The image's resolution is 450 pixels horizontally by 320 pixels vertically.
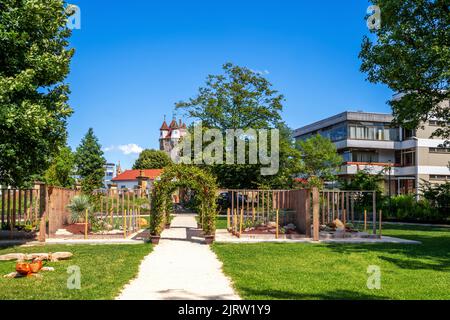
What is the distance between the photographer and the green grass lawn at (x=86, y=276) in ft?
27.2

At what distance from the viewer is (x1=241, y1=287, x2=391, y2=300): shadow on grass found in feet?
26.9

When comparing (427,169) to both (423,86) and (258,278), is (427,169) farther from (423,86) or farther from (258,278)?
(258,278)

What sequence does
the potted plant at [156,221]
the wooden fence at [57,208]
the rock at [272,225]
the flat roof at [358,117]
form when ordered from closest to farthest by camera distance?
the potted plant at [156,221]
the wooden fence at [57,208]
the rock at [272,225]
the flat roof at [358,117]

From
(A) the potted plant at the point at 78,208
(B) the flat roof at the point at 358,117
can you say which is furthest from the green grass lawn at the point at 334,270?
(B) the flat roof at the point at 358,117

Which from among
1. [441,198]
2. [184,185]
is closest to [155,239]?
[184,185]

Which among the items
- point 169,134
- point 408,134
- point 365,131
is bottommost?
point 408,134

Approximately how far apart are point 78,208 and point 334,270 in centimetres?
1441

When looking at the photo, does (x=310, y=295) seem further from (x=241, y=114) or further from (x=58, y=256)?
(x=241, y=114)

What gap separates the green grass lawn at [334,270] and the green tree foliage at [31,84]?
7030 mm

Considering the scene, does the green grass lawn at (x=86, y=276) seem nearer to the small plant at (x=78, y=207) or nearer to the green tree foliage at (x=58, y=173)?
the small plant at (x=78, y=207)

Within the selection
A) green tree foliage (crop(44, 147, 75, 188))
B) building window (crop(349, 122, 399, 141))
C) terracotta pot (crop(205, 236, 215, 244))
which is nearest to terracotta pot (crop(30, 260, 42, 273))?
terracotta pot (crop(205, 236, 215, 244))

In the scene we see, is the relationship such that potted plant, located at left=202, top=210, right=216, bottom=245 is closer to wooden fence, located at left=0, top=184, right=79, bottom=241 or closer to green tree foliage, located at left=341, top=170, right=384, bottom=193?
wooden fence, located at left=0, top=184, right=79, bottom=241

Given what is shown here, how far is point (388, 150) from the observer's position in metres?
59.2
